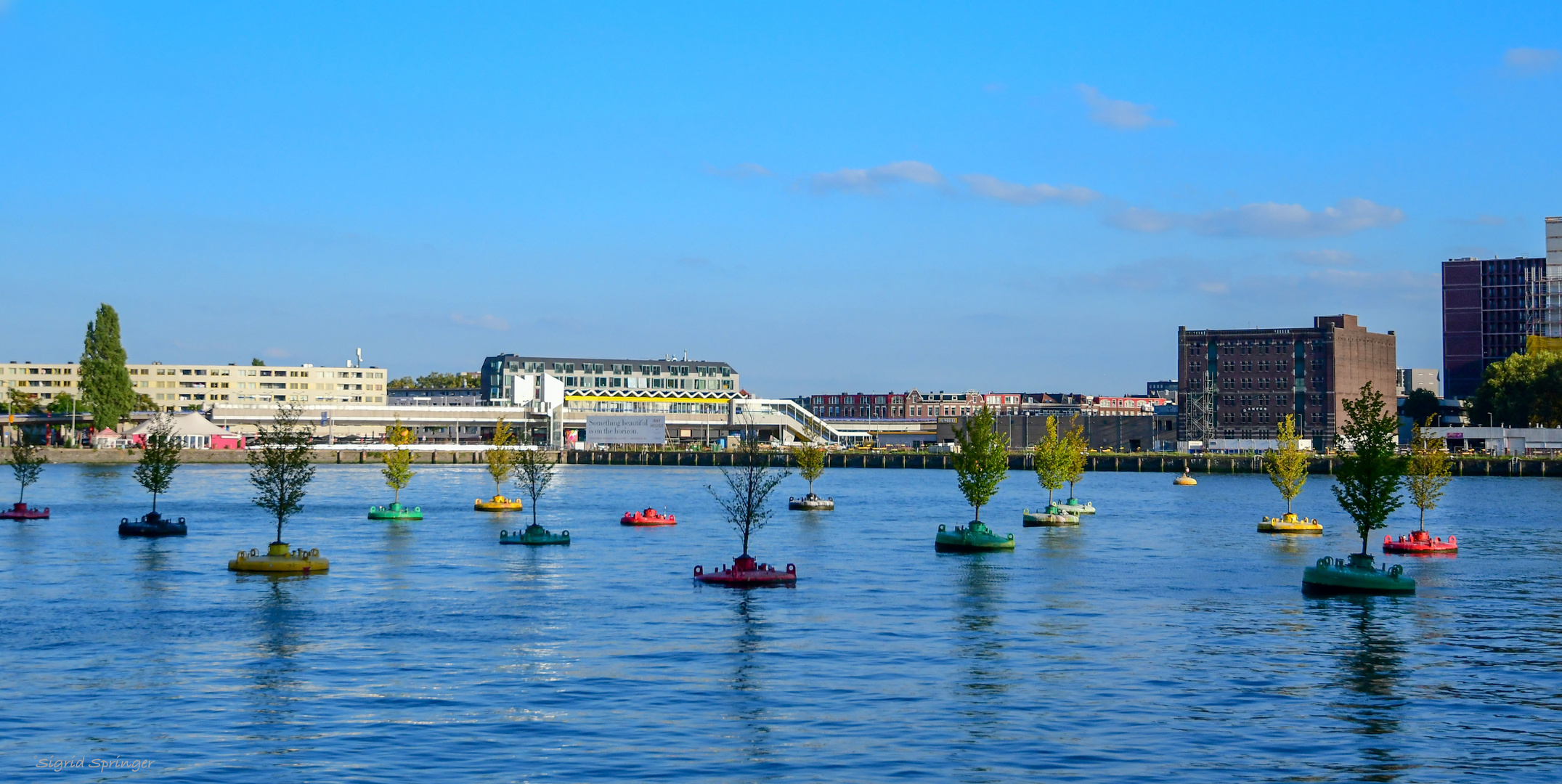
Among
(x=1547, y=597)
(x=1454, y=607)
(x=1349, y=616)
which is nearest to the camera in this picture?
(x=1349, y=616)

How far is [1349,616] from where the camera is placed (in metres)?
61.2

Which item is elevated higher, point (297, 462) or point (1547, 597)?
point (297, 462)

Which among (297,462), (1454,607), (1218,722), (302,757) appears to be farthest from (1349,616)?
(297,462)

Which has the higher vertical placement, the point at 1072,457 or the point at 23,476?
the point at 1072,457

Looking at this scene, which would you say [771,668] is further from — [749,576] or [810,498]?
[810,498]

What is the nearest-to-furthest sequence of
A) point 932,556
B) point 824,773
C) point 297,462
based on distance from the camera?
point 824,773, point 297,462, point 932,556

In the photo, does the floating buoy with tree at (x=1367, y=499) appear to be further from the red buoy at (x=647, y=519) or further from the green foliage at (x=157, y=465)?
the green foliage at (x=157, y=465)

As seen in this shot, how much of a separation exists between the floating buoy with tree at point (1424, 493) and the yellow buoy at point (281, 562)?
2507 inches

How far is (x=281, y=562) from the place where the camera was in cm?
7388

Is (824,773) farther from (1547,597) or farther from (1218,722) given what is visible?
(1547,597)

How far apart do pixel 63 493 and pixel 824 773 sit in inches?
5599

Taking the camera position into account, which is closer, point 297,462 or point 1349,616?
point 1349,616

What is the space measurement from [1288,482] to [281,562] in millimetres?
81696

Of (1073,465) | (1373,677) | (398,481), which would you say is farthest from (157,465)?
(1373,677)
